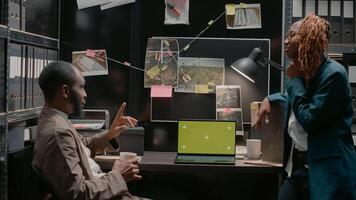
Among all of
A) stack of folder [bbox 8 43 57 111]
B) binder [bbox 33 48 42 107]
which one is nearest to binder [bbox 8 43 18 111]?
stack of folder [bbox 8 43 57 111]

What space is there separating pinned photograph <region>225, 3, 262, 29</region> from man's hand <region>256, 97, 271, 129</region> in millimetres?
772

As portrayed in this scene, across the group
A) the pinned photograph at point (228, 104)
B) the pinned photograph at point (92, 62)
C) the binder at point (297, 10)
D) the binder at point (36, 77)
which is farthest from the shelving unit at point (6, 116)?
the binder at point (297, 10)

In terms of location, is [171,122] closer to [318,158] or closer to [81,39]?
[81,39]

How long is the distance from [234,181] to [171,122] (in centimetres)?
58

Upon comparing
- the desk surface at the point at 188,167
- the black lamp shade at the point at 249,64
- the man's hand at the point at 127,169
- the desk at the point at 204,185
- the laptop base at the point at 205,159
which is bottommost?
the desk at the point at 204,185

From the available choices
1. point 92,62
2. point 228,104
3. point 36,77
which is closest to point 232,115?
point 228,104

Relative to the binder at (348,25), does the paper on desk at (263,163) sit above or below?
below

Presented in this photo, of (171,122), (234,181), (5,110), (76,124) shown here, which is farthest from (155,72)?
(5,110)

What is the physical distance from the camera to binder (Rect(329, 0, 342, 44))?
3044 mm

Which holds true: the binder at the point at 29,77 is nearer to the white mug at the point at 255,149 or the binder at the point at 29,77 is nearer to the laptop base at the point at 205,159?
the laptop base at the point at 205,159

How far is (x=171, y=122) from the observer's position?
3443 mm

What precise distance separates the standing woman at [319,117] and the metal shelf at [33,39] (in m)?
1.35

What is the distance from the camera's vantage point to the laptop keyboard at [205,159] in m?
2.87

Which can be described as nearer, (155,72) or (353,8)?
(353,8)
